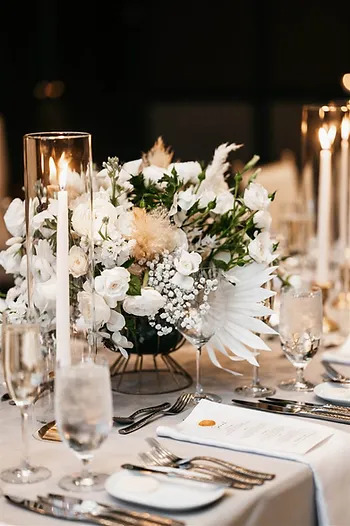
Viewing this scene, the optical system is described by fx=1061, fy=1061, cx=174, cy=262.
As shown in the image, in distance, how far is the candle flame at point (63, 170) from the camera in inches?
73.6

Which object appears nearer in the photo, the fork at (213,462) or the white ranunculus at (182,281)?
the fork at (213,462)

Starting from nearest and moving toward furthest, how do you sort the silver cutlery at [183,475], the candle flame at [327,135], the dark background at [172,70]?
the silver cutlery at [183,475]
the candle flame at [327,135]
the dark background at [172,70]

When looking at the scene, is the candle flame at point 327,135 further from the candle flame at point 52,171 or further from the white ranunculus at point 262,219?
the candle flame at point 52,171

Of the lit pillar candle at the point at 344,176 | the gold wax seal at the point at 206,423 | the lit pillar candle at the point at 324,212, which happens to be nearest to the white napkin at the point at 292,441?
the gold wax seal at the point at 206,423

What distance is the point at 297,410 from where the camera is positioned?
1986 mm

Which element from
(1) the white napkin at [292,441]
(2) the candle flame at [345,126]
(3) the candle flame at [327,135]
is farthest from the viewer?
(2) the candle flame at [345,126]

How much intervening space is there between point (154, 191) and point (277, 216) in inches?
82.7

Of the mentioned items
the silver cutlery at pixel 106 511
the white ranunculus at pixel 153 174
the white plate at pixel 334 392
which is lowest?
the silver cutlery at pixel 106 511

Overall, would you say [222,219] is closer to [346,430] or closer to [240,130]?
[346,430]

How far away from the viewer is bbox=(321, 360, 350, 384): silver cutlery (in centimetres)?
218

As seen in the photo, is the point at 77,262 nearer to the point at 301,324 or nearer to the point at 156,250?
A: the point at 156,250

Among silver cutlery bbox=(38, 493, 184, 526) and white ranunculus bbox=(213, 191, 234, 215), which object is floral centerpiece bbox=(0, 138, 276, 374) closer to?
white ranunculus bbox=(213, 191, 234, 215)

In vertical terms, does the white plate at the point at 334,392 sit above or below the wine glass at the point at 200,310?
below

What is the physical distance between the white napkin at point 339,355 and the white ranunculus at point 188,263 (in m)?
0.52
